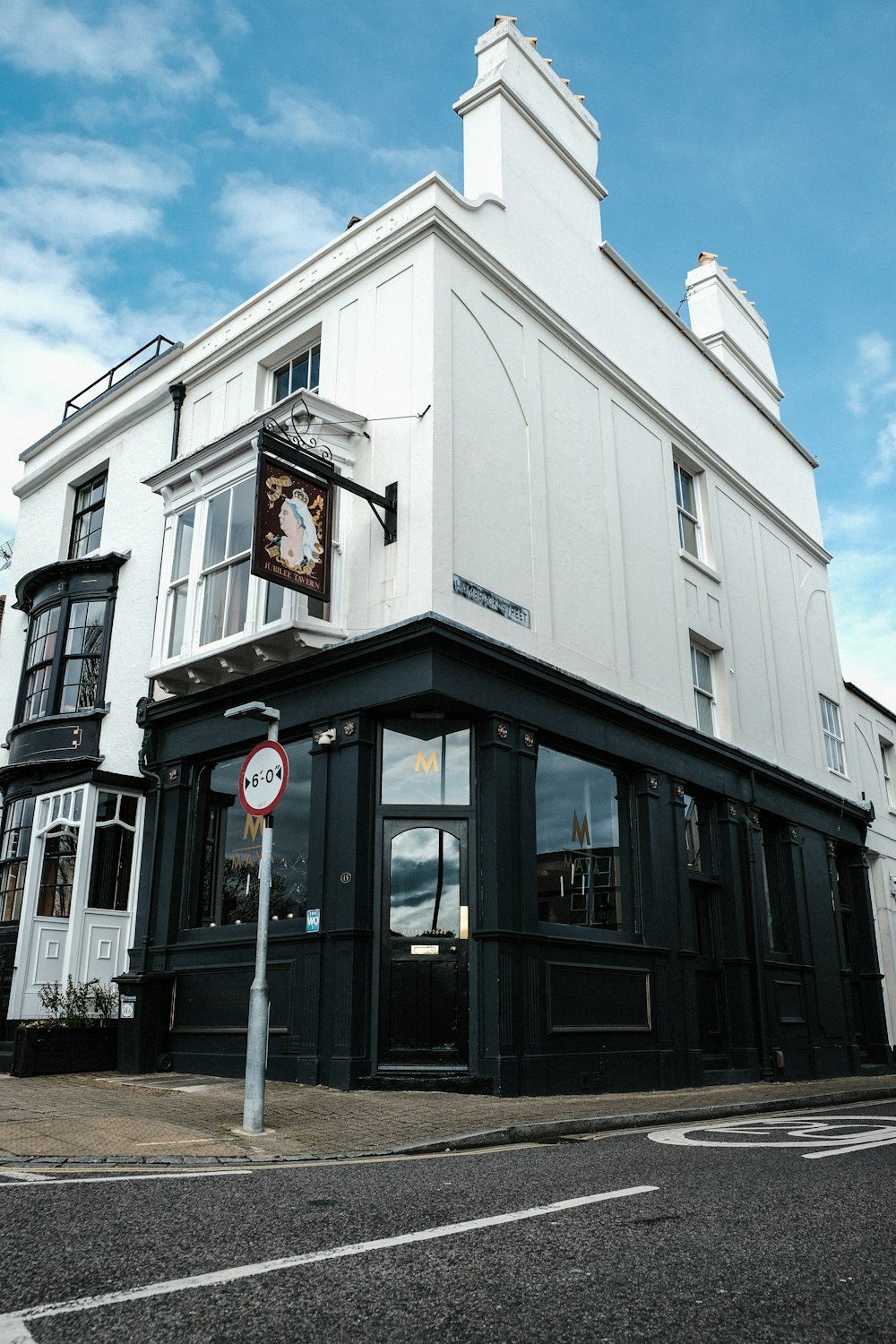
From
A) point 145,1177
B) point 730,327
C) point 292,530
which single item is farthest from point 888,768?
point 145,1177

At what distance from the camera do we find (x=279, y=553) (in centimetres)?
1172

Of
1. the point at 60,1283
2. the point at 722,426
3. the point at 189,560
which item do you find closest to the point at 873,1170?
the point at 60,1283

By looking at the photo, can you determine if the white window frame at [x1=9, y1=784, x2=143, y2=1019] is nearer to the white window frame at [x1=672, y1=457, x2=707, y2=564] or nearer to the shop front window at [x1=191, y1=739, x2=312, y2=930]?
the shop front window at [x1=191, y1=739, x2=312, y2=930]

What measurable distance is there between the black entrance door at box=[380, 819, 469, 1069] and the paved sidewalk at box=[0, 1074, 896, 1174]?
72 centimetres

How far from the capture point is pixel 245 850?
13617 millimetres

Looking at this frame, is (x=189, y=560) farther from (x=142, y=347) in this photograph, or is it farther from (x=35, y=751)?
(x=142, y=347)

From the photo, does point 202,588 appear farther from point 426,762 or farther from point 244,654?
point 426,762

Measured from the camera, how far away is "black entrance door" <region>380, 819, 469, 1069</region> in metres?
11.3

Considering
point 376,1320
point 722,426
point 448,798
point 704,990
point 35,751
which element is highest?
point 722,426

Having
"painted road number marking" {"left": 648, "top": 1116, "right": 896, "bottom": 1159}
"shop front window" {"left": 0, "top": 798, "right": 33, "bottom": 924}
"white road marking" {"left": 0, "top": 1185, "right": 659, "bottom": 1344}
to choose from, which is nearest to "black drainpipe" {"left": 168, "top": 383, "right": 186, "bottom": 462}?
"shop front window" {"left": 0, "top": 798, "right": 33, "bottom": 924}

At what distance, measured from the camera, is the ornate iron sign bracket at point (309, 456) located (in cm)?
1204

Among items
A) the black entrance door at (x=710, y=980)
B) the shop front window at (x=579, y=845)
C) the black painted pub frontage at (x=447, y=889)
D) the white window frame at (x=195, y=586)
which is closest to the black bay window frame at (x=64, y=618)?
the black painted pub frontage at (x=447, y=889)

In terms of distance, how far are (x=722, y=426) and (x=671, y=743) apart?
8.10 meters

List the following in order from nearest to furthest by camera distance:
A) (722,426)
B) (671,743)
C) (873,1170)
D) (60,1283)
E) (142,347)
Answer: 1. (60,1283)
2. (873,1170)
3. (671,743)
4. (142,347)
5. (722,426)
